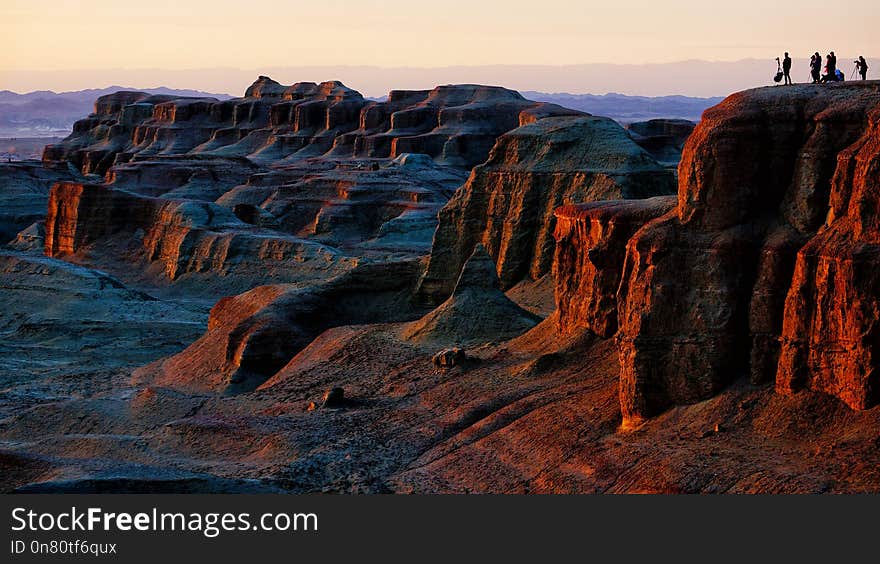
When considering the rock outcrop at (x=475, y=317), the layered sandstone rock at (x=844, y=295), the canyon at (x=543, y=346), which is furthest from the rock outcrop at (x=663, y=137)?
the layered sandstone rock at (x=844, y=295)

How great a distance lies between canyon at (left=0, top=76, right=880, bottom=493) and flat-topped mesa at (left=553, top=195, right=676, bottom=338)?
0.07m

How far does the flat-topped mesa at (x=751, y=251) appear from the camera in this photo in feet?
76.7

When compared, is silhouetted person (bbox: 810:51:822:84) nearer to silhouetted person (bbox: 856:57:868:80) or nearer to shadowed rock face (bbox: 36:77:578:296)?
silhouetted person (bbox: 856:57:868:80)

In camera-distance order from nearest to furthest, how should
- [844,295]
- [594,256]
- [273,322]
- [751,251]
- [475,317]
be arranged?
[844,295]
[751,251]
[594,256]
[475,317]
[273,322]

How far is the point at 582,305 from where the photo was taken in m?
31.8

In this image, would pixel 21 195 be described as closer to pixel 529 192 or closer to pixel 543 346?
pixel 529 192

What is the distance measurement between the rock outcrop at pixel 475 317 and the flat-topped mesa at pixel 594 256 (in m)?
3.69

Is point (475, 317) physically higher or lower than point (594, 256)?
lower

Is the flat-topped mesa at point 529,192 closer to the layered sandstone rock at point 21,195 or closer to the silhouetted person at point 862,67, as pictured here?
the silhouetted person at point 862,67

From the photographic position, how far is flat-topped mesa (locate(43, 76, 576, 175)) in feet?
367

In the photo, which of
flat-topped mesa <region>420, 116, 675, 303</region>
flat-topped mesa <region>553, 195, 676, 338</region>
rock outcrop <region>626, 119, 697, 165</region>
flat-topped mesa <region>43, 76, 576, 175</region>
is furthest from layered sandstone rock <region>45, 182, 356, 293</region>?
flat-topped mesa <region>43, 76, 576, 175</region>

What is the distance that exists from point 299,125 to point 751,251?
10886 centimetres

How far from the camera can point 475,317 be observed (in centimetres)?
3744

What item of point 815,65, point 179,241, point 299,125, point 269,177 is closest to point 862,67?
point 815,65
